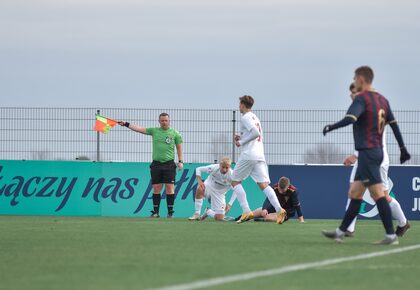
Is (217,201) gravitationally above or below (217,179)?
below

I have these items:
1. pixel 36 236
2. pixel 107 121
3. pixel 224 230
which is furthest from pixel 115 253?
pixel 107 121

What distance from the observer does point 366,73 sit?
13.0 metres

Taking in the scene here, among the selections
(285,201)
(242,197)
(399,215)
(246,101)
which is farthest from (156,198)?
(399,215)

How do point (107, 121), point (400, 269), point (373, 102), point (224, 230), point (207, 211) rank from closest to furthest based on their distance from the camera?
point (400, 269)
point (373, 102)
point (224, 230)
point (207, 211)
point (107, 121)

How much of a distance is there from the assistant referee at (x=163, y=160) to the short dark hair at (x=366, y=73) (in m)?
11.5

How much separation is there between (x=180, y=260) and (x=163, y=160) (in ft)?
46.6

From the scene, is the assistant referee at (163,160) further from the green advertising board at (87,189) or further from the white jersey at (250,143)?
the white jersey at (250,143)

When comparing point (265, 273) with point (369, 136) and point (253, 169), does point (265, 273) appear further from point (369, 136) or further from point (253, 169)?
point (253, 169)

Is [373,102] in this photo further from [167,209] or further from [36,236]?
[167,209]

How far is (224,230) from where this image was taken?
54.7 ft

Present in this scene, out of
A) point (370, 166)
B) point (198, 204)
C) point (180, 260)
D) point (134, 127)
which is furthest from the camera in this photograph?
point (134, 127)

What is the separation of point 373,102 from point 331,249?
6.14 ft

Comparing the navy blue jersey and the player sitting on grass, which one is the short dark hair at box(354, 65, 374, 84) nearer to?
the navy blue jersey

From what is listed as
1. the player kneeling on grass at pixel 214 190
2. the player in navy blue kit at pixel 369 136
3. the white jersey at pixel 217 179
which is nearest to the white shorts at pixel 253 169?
the player kneeling on grass at pixel 214 190
